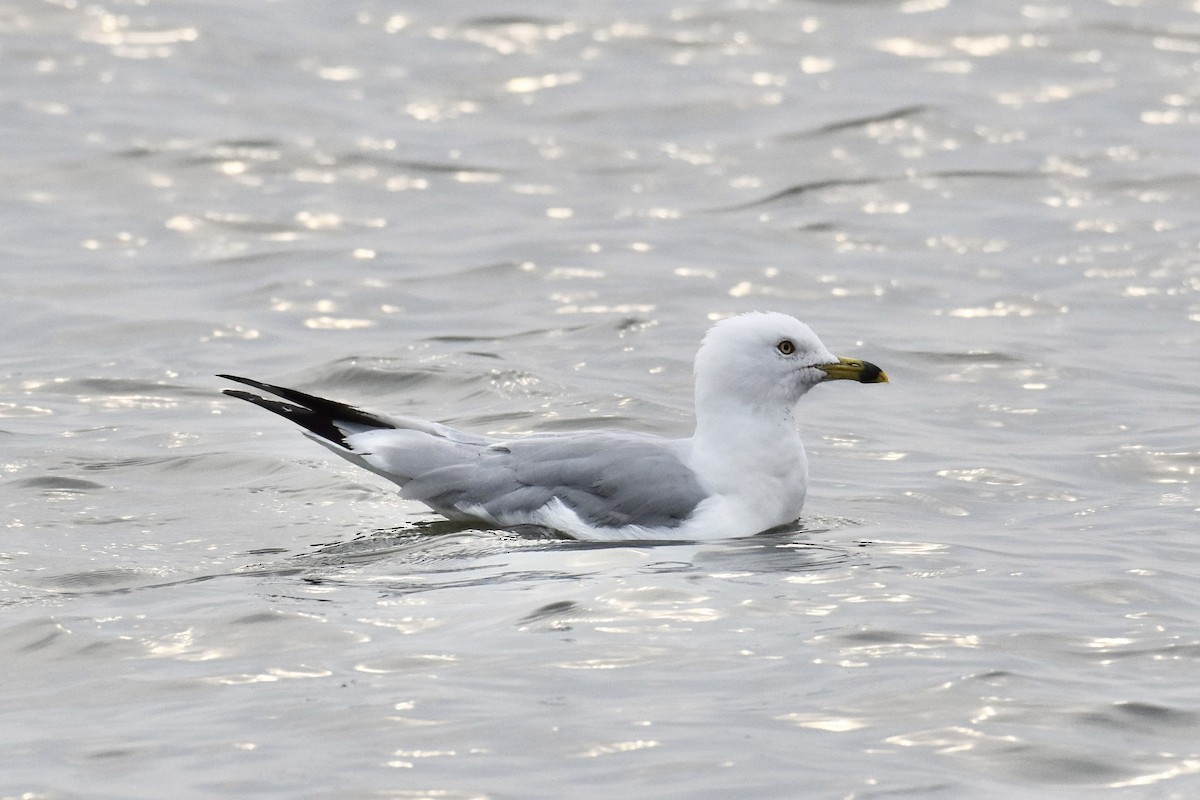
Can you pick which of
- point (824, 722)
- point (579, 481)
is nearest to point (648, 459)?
point (579, 481)

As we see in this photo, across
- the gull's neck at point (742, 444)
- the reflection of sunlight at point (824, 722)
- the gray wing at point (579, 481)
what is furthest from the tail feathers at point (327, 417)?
the reflection of sunlight at point (824, 722)

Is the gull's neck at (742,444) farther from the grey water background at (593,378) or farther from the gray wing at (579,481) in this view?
the grey water background at (593,378)

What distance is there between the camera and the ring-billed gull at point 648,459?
333 inches

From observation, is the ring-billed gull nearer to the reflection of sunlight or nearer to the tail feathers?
the tail feathers

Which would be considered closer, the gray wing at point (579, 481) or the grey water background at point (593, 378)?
the grey water background at point (593, 378)

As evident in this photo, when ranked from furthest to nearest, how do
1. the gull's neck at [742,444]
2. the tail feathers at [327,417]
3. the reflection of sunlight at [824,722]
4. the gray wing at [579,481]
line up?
the tail feathers at [327,417], the gull's neck at [742,444], the gray wing at [579,481], the reflection of sunlight at [824,722]

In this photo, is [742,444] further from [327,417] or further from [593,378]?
[593,378]

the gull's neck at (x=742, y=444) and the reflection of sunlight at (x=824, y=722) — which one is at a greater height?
the gull's neck at (x=742, y=444)

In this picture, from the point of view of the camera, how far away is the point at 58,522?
29.3ft

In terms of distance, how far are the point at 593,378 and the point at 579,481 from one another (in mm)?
3510

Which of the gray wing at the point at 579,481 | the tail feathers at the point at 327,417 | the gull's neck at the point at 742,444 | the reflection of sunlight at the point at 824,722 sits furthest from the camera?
the tail feathers at the point at 327,417

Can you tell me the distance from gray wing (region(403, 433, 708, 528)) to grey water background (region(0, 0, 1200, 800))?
209mm

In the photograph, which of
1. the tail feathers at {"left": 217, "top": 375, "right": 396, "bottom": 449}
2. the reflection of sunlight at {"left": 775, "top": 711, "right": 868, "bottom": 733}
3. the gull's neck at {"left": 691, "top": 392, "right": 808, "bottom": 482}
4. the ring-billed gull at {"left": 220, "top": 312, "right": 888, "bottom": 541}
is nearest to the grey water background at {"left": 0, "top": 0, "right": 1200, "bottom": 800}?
the reflection of sunlight at {"left": 775, "top": 711, "right": 868, "bottom": 733}

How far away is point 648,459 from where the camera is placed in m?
8.60
